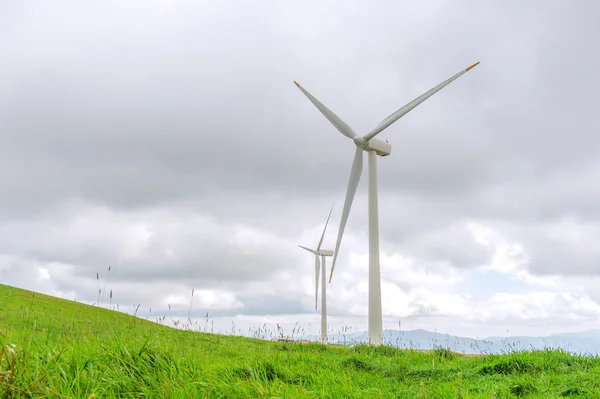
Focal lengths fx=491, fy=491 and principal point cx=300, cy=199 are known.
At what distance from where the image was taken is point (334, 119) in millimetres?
27766

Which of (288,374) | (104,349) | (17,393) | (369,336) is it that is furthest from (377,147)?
(17,393)

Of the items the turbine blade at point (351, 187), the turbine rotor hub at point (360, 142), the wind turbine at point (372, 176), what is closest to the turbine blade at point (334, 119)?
the wind turbine at point (372, 176)

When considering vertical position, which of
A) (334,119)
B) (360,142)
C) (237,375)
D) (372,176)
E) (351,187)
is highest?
(334,119)

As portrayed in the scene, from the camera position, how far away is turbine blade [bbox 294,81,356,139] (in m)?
27.5

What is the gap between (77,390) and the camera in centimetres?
552

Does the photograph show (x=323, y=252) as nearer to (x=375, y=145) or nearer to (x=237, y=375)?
(x=375, y=145)

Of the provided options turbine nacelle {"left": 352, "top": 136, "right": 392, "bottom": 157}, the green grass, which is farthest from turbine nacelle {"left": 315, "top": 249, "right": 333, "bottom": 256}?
the green grass

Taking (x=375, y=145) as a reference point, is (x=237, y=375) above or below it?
below

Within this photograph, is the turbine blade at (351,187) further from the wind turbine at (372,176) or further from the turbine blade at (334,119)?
the turbine blade at (334,119)

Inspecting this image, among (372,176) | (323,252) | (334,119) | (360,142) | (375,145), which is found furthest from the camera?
(323,252)

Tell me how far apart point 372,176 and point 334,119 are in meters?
4.13

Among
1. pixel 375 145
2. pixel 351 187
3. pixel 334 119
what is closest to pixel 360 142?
pixel 375 145

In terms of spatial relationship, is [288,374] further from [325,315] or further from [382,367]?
[325,315]

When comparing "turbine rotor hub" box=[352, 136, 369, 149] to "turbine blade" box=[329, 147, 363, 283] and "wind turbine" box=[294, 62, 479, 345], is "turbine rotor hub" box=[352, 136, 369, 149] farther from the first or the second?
"turbine blade" box=[329, 147, 363, 283]
